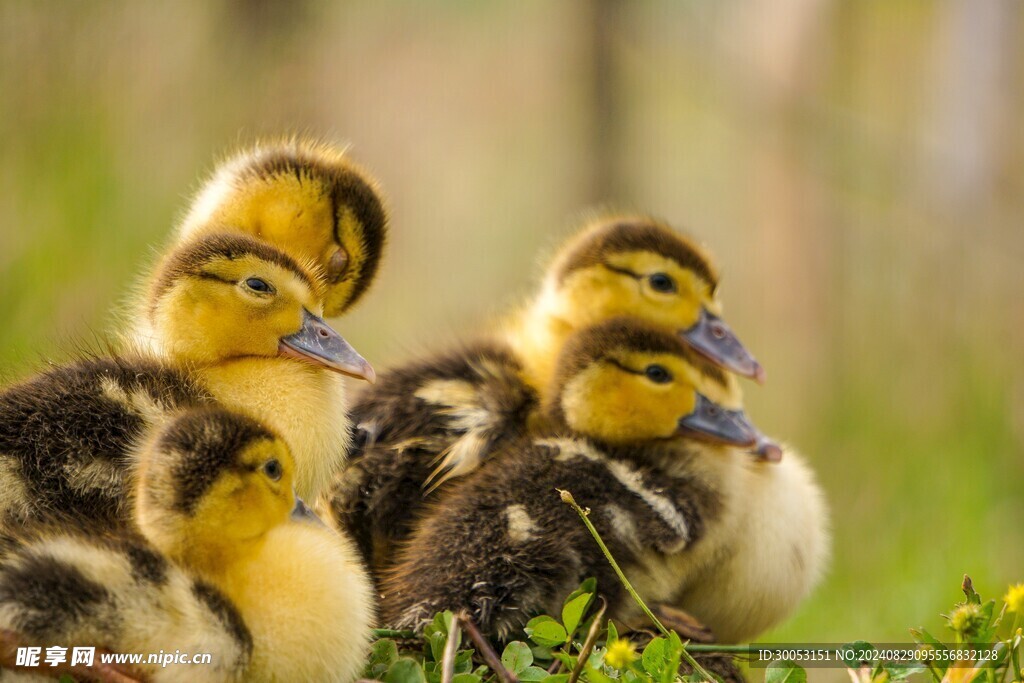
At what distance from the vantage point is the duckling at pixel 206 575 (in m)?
1.78

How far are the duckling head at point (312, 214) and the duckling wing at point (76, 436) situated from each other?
519 mm

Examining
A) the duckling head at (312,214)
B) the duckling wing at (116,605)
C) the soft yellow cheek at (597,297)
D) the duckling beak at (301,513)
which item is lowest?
the duckling wing at (116,605)

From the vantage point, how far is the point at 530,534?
2402 mm

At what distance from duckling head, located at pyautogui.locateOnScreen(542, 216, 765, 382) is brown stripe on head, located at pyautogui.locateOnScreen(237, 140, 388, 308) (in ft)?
1.75

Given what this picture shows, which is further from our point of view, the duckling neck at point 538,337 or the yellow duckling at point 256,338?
the duckling neck at point 538,337

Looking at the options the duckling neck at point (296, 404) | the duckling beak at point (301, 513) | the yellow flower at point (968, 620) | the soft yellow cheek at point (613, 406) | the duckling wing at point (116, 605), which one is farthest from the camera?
the soft yellow cheek at point (613, 406)

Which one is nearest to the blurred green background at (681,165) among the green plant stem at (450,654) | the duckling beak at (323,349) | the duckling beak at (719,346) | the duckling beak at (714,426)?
the duckling beak at (719,346)

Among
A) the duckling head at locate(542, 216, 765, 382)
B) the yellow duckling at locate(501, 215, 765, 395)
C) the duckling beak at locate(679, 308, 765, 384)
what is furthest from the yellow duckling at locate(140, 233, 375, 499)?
the duckling beak at locate(679, 308, 765, 384)

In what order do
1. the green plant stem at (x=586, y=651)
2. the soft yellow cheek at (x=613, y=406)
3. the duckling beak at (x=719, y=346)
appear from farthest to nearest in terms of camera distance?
the duckling beak at (x=719, y=346)
the soft yellow cheek at (x=613, y=406)
the green plant stem at (x=586, y=651)

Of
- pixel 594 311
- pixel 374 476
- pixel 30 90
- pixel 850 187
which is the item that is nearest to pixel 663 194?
pixel 850 187

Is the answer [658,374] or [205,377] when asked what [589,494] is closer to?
[658,374]

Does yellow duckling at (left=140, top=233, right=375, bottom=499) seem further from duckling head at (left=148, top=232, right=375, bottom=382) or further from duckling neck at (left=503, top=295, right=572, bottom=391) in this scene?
duckling neck at (left=503, top=295, right=572, bottom=391)

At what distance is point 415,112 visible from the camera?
7.82 metres

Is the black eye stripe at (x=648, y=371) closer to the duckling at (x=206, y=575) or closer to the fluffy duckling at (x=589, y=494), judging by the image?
the fluffy duckling at (x=589, y=494)
